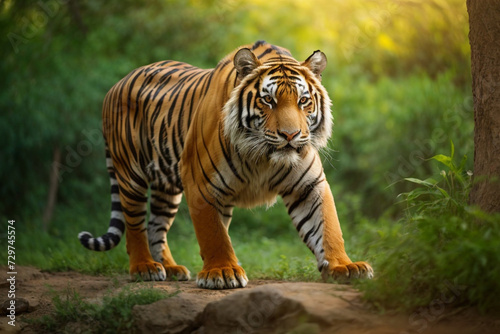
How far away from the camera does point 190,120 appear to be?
4613mm

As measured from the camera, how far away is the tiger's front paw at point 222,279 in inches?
154

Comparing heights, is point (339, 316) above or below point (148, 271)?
above

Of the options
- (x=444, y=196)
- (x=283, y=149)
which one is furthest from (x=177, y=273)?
(x=444, y=196)

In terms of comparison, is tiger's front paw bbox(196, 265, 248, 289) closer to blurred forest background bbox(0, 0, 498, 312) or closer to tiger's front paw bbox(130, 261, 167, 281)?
tiger's front paw bbox(130, 261, 167, 281)

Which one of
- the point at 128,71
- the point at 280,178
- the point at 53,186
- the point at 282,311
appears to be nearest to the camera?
the point at 282,311

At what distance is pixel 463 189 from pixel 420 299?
0.90m

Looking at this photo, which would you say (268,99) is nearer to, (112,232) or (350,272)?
(350,272)

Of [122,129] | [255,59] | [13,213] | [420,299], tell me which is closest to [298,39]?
[13,213]

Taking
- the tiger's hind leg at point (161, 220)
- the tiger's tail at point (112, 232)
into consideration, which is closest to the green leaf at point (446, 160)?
the tiger's hind leg at point (161, 220)

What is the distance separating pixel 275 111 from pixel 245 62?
422mm

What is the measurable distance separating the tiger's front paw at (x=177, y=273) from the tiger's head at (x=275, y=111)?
1365 millimetres

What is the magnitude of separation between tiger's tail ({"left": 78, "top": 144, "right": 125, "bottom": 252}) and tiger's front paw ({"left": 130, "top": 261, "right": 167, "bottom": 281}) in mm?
316

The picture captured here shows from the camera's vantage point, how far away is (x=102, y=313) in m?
3.58

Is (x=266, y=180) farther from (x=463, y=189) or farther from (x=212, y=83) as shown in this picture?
(x=463, y=189)
